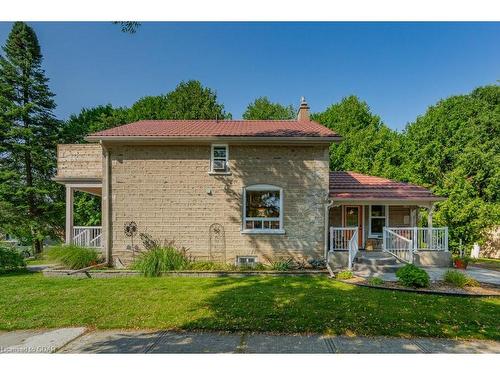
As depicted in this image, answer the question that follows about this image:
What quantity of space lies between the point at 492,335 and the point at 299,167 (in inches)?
308

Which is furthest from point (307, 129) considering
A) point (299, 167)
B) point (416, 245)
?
point (416, 245)

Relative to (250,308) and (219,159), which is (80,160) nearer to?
(219,159)

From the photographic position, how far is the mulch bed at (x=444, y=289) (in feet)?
24.9

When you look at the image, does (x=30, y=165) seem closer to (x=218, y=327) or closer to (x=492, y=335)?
(x=218, y=327)

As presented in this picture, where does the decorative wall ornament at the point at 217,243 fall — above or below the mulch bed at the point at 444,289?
above

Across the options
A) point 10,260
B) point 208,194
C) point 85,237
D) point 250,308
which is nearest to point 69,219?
point 85,237

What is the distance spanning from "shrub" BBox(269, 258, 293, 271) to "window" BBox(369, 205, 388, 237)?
17.7ft

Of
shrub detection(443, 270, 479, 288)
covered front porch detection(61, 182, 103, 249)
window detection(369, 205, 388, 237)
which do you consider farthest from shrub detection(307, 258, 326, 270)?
covered front porch detection(61, 182, 103, 249)

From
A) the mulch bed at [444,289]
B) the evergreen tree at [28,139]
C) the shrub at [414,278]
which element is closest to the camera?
the mulch bed at [444,289]

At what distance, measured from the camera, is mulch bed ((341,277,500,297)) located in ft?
24.9

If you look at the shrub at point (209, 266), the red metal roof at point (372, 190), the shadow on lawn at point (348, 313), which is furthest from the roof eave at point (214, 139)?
the shadow on lawn at point (348, 313)

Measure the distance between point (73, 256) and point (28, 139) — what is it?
15.2 meters

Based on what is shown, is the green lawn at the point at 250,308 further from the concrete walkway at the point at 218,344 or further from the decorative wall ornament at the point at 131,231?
the decorative wall ornament at the point at 131,231

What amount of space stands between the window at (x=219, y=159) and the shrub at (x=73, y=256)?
5.94 meters
